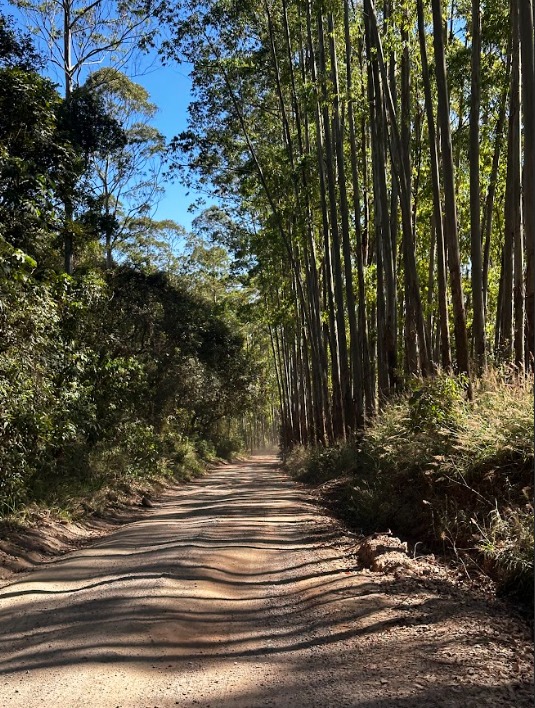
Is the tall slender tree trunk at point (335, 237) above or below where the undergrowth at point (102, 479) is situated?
above

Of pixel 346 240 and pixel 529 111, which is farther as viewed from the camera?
pixel 346 240

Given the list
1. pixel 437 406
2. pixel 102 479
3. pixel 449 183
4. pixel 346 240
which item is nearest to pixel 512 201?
pixel 449 183

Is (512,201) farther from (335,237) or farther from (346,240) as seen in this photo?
(335,237)

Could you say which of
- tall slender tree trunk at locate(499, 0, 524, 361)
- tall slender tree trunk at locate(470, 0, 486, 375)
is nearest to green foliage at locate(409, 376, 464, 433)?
tall slender tree trunk at locate(470, 0, 486, 375)

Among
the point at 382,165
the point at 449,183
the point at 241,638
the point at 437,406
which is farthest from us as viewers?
the point at 382,165

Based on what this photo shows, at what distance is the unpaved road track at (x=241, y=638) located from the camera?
3.46m

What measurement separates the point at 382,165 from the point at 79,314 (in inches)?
298

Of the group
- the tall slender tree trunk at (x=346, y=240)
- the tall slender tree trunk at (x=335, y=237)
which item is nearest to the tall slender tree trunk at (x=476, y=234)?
the tall slender tree trunk at (x=346, y=240)

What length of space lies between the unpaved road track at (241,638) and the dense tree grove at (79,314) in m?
3.29

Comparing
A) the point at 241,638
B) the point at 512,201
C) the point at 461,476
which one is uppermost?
the point at 512,201

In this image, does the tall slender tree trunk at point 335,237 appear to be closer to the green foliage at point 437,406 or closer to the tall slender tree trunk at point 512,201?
the tall slender tree trunk at point 512,201

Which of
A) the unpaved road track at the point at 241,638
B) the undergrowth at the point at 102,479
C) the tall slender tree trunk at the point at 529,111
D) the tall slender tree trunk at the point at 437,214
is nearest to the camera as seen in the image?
the unpaved road track at the point at 241,638

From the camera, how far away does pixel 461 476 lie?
654 cm

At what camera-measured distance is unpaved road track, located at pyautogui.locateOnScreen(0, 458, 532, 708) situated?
136 inches
